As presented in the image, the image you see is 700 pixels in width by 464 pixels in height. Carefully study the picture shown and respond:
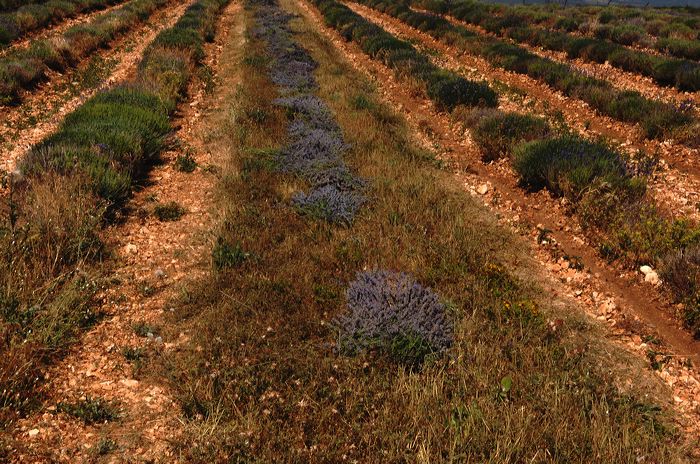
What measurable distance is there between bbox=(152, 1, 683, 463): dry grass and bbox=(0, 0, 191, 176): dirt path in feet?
19.8

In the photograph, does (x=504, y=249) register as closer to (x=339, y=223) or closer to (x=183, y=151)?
(x=339, y=223)

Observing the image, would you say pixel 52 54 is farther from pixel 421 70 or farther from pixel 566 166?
pixel 566 166

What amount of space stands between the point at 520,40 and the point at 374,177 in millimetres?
18936

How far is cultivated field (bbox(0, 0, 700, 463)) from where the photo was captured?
340cm

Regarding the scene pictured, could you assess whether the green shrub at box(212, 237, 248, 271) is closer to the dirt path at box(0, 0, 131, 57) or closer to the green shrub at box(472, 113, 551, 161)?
the green shrub at box(472, 113, 551, 161)

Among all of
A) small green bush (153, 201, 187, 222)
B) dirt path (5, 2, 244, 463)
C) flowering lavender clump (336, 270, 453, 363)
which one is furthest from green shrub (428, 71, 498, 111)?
flowering lavender clump (336, 270, 453, 363)

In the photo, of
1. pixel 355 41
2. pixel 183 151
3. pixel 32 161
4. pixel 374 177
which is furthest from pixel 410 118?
pixel 355 41

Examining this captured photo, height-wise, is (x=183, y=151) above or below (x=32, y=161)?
below

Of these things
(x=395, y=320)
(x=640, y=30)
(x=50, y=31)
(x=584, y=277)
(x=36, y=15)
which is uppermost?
(x=640, y=30)

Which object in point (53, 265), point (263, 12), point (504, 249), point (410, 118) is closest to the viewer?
point (53, 265)

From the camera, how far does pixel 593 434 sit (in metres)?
3.30

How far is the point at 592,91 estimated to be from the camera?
41.1ft

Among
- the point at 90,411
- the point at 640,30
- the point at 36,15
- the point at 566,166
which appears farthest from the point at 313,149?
the point at 640,30

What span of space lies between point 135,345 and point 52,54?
14.8 metres
